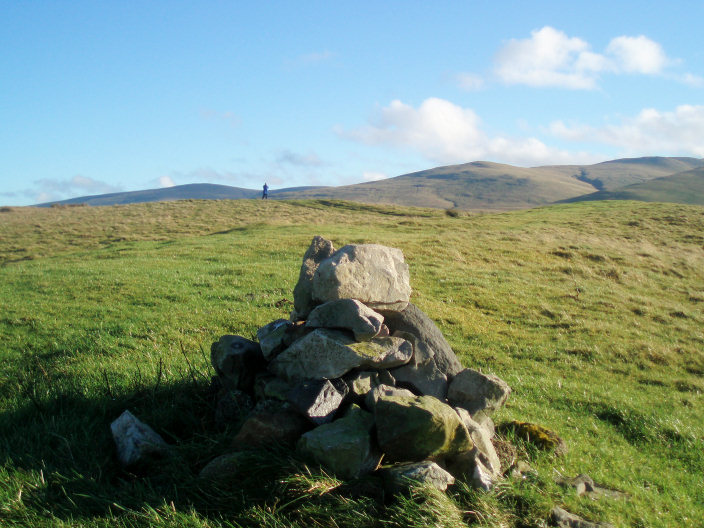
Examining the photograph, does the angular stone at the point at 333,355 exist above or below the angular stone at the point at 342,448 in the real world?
above

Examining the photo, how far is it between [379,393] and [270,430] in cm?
145

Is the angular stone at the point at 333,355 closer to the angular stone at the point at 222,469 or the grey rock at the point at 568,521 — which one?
the angular stone at the point at 222,469

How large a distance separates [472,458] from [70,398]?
6312 mm

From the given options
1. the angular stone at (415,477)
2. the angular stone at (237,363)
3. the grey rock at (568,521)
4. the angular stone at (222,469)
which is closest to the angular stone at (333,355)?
the angular stone at (237,363)

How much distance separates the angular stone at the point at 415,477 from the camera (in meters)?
5.30

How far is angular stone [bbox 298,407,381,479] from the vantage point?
18.3 ft

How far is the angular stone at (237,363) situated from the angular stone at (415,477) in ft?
9.23

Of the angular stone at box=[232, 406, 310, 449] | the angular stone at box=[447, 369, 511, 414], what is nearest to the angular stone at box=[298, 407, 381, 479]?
the angular stone at box=[232, 406, 310, 449]

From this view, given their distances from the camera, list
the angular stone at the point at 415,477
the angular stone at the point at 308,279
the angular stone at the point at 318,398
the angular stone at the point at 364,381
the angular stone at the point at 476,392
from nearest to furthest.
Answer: the angular stone at the point at 415,477, the angular stone at the point at 318,398, the angular stone at the point at 364,381, the angular stone at the point at 476,392, the angular stone at the point at 308,279

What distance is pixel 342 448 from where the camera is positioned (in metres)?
5.60

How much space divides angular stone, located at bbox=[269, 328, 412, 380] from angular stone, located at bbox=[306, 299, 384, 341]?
0.16 m

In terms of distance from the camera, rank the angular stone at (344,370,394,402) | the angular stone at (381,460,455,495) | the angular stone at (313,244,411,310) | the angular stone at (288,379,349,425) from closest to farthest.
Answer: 1. the angular stone at (381,460,455,495)
2. the angular stone at (288,379,349,425)
3. the angular stone at (344,370,394,402)
4. the angular stone at (313,244,411,310)

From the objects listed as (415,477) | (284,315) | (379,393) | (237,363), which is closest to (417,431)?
(415,477)

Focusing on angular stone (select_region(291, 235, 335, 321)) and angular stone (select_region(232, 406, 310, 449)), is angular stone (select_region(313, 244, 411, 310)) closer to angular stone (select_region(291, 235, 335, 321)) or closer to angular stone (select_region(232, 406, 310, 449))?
angular stone (select_region(291, 235, 335, 321))
